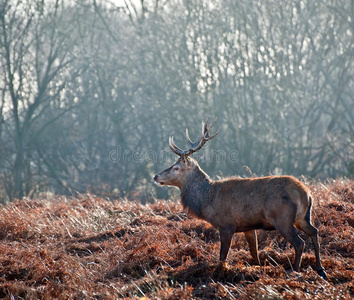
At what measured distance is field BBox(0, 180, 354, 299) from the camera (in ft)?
20.4

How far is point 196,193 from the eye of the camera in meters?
8.54

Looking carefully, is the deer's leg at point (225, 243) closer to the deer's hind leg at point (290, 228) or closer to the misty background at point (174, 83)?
the deer's hind leg at point (290, 228)

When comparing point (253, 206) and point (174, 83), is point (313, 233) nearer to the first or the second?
point (253, 206)

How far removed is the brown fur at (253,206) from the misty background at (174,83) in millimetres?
16093

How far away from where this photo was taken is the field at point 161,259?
621 cm

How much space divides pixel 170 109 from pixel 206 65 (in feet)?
10.1
